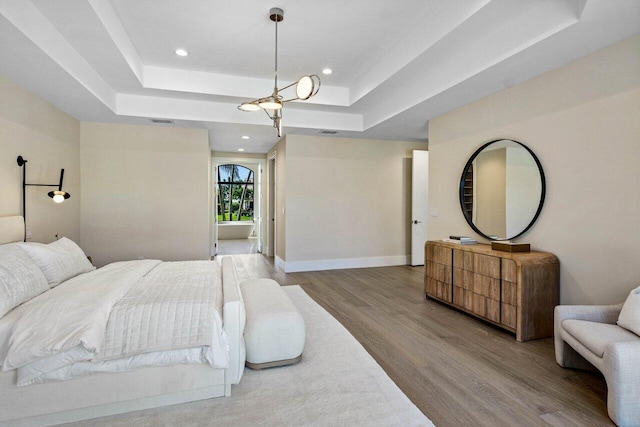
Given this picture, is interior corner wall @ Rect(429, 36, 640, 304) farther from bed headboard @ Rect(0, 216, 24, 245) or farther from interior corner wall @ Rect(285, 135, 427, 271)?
bed headboard @ Rect(0, 216, 24, 245)

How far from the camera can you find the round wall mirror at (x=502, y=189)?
10.9ft

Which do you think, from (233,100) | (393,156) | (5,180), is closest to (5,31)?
(5,180)

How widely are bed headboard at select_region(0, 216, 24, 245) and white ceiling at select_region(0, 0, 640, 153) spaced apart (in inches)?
55.1

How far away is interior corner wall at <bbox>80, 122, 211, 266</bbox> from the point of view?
5.09 m

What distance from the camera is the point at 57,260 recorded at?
2.73 metres

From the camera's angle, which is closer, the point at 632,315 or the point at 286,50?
the point at 632,315

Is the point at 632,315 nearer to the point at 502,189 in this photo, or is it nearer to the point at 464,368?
the point at 464,368

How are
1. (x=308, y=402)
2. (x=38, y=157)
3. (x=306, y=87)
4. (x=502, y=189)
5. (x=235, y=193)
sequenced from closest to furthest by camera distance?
(x=308, y=402), (x=306, y=87), (x=502, y=189), (x=38, y=157), (x=235, y=193)

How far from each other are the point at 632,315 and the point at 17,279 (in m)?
4.02

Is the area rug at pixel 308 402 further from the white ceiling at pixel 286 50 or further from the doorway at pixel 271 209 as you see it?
the doorway at pixel 271 209

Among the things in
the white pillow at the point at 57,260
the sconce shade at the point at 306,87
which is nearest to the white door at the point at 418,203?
the sconce shade at the point at 306,87

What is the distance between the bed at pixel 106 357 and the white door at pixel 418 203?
188 inches

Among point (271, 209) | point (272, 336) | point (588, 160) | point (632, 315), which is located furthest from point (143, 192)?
point (632, 315)

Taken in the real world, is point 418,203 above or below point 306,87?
below
